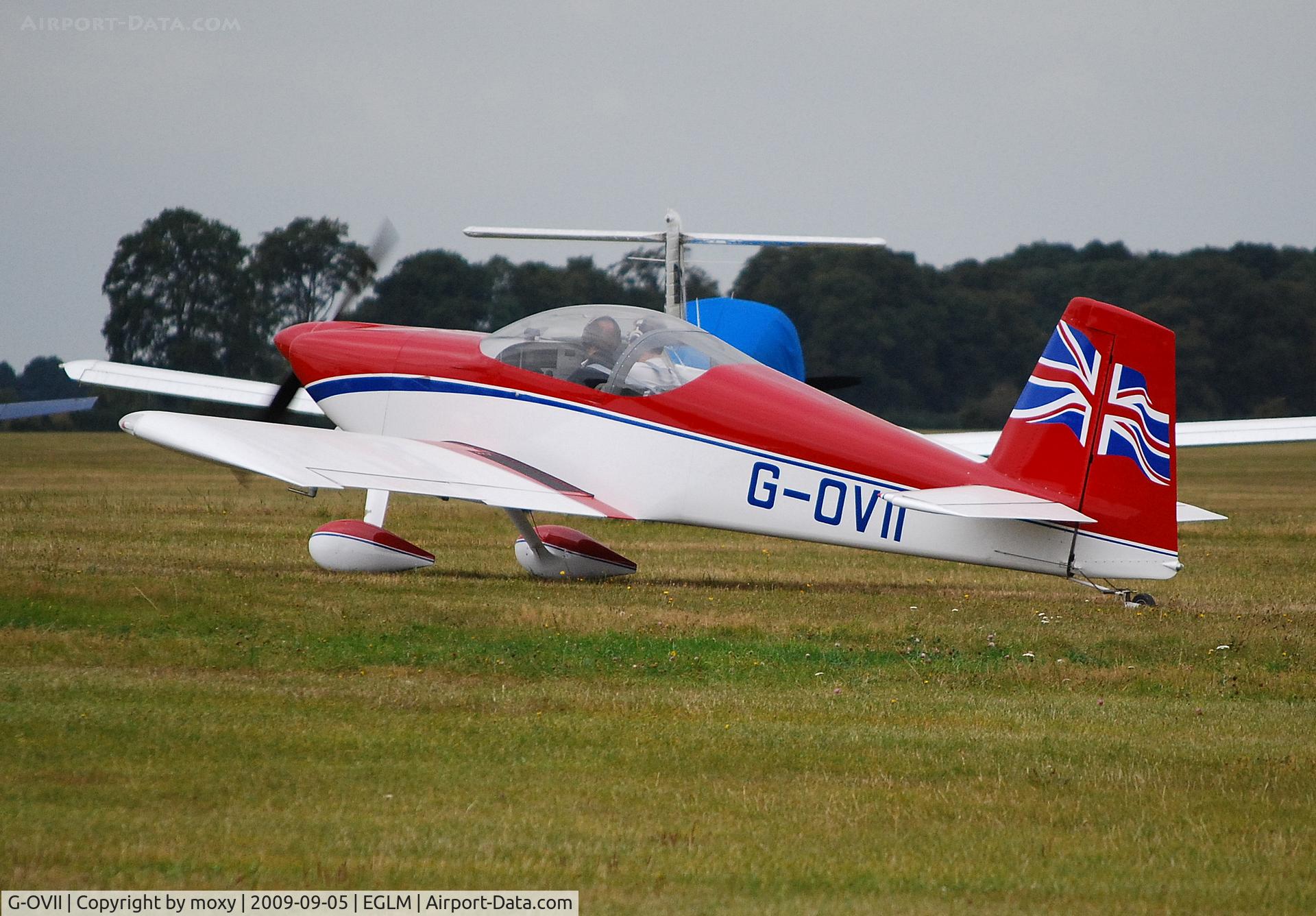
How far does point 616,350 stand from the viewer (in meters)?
11.0

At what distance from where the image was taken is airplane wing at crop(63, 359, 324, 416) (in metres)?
15.0

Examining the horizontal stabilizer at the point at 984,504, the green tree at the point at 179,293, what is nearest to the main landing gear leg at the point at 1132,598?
the horizontal stabilizer at the point at 984,504

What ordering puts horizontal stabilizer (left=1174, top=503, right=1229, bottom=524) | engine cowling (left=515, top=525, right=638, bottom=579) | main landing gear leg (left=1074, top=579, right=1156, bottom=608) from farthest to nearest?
engine cowling (left=515, top=525, right=638, bottom=579) → main landing gear leg (left=1074, top=579, right=1156, bottom=608) → horizontal stabilizer (left=1174, top=503, right=1229, bottom=524)

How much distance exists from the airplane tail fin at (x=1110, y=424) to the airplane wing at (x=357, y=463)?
10.1ft

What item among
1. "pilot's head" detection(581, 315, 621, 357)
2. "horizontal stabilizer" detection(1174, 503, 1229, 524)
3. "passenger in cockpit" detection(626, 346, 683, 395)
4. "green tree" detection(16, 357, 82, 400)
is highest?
"pilot's head" detection(581, 315, 621, 357)

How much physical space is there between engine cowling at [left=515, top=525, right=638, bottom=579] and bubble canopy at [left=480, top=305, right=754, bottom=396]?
153 centimetres

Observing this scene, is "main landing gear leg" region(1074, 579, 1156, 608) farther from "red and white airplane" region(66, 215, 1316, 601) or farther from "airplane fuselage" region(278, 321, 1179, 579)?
"airplane fuselage" region(278, 321, 1179, 579)

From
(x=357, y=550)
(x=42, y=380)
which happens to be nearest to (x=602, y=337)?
(x=357, y=550)

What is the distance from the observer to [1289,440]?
13.3m

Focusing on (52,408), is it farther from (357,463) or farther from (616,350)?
(616,350)

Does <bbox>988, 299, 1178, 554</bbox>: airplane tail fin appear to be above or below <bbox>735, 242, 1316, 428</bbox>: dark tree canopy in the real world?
below
